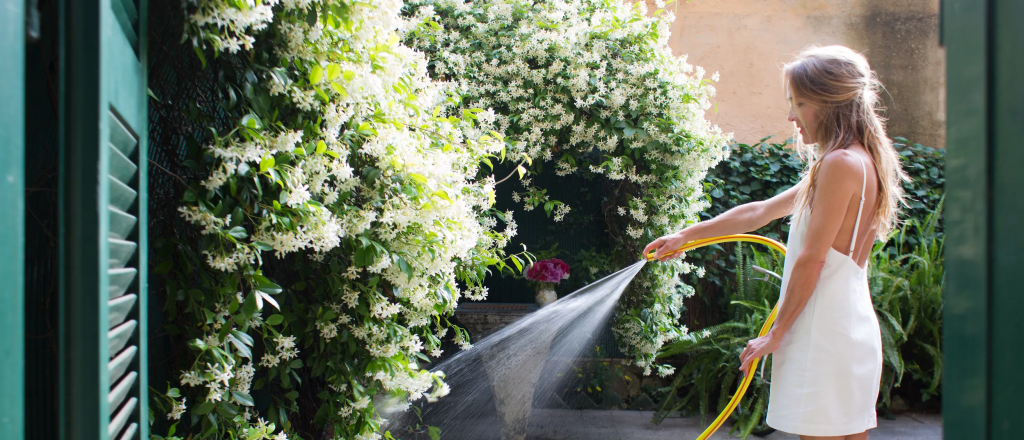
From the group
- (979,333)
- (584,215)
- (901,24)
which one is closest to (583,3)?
(584,215)

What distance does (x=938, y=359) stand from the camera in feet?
14.4

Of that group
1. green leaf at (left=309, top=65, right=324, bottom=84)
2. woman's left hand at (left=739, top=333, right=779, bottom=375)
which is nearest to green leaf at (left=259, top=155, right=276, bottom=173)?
green leaf at (left=309, top=65, right=324, bottom=84)

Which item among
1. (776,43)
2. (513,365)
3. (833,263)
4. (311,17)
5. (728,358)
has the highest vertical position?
(776,43)

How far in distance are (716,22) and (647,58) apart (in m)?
2.96

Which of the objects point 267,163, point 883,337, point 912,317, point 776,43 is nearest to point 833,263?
point 267,163

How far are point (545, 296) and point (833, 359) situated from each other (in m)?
2.15

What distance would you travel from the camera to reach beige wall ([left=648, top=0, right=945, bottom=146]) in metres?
6.15

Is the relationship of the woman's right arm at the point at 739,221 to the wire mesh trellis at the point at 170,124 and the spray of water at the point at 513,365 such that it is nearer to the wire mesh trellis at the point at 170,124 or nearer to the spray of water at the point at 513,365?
the spray of water at the point at 513,365

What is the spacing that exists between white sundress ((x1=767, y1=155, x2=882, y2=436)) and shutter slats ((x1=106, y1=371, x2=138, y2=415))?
1652 mm

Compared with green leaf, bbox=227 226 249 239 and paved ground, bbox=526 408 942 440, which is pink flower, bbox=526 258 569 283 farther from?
green leaf, bbox=227 226 249 239

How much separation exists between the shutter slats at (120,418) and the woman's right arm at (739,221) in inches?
74.9

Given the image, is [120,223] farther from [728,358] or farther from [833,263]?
[728,358]

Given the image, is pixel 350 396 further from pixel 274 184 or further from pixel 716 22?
pixel 716 22

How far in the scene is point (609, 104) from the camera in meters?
3.57
